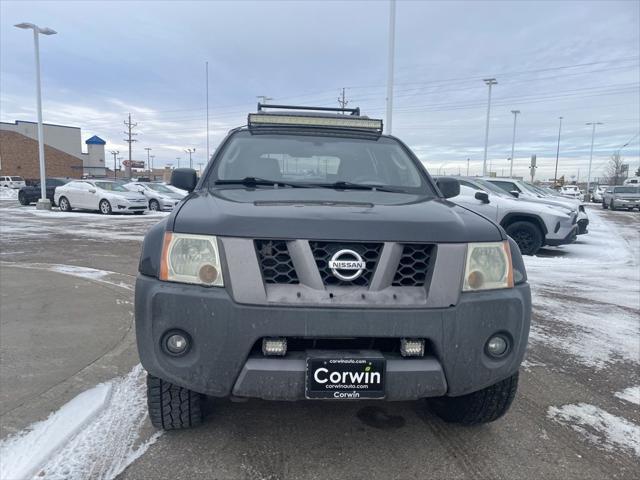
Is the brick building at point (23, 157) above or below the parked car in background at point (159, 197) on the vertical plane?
above

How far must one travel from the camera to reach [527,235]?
10.0 metres

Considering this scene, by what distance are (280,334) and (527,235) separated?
9.13 m

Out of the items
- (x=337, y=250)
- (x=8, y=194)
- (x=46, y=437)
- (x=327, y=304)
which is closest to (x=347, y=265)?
(x=337, y=250)

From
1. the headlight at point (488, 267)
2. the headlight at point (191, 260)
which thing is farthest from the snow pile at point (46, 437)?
the headlight at point (488, 267)

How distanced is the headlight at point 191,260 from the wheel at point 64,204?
20.7 m

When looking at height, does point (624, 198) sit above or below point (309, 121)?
below

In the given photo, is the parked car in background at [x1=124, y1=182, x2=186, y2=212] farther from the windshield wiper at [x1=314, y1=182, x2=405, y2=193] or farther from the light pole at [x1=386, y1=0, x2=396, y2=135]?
the windshield wiper at [x1=314, y1=182, x2=405, y2=193]

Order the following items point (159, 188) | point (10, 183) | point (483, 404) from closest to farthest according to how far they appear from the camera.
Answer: point (483, 404)
point (159, 188)
point (10, 183)

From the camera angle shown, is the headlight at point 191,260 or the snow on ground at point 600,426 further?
the snow on ground at point 600,426

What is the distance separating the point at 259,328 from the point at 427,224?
3.07ft

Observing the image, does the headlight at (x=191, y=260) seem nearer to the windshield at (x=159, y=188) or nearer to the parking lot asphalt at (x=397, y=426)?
the parking lot asphalt at (x=397, y=426)

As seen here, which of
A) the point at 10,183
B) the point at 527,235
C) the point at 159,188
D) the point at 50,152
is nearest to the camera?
the point at 527,235

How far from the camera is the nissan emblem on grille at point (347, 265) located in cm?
220

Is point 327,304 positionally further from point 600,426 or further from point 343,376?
point 600,426
